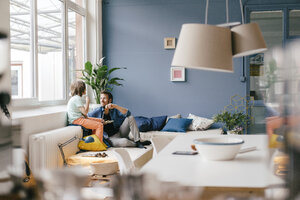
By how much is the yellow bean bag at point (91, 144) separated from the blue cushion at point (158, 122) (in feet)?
5.33

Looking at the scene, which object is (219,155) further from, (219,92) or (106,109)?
(219,92)

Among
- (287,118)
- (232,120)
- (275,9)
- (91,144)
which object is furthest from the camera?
(275,9)

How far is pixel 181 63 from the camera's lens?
175 centimetres

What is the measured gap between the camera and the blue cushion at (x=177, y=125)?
617 cm

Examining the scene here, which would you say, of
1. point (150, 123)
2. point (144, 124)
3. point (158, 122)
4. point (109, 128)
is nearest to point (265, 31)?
point (158, 122)

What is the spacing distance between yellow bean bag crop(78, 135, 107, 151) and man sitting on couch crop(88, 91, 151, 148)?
0.41m

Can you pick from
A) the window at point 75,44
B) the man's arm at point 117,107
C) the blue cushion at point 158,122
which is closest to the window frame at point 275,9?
the blue cushion at point 158,122

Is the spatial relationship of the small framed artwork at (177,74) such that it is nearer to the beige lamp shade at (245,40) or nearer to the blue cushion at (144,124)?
the blue cushion at (144,124)

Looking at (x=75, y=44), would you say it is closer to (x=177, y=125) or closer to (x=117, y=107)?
(x=117, y=107)

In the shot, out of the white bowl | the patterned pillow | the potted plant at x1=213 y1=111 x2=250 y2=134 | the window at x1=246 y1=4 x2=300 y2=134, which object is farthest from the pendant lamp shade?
the window at x1=246 y1=4 x2=300 y2=134

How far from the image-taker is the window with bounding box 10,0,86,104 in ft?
14.8

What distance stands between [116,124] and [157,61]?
1.84 metres

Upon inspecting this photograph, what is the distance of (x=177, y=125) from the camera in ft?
20.4

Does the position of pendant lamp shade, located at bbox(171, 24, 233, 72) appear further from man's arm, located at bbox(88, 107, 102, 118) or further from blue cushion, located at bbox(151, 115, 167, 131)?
blue cushion, located at bbox(151, 115, 167, 131)
